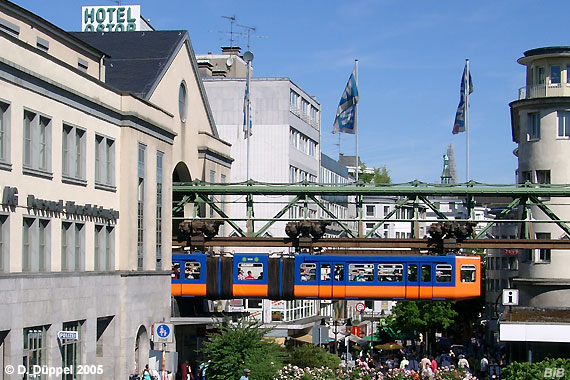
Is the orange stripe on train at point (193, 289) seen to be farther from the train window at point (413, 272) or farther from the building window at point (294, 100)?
the building window at point (294, 100)

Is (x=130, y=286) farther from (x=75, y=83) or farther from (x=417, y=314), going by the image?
(x=417, y=314)

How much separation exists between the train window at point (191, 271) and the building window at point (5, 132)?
57.4 feet

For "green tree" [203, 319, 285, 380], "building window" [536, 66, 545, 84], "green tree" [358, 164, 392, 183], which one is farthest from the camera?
"green tree" [358, 164, 392, 183]

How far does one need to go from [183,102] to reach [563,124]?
69.1ft

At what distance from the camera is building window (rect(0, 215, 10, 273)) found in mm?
31109

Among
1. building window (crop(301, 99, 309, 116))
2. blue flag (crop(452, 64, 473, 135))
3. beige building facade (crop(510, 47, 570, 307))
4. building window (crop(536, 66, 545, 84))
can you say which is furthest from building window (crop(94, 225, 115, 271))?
building window (crop(301, 99, 309, 116))

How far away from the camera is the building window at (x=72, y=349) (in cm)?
3559

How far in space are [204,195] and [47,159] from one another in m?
18.4

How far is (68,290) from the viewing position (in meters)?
35.3

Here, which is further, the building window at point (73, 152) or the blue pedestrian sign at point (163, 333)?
the blue pedestrian sign at point (163, 333)

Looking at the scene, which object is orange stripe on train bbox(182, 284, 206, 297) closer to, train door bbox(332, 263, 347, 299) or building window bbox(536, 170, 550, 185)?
train door bbox(332, 263, 347, 299)

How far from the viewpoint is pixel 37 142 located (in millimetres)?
33375

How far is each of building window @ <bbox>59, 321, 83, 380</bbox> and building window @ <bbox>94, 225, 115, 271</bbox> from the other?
2.50 m

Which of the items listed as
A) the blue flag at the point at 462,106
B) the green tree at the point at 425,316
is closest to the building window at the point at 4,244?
the blue flag at the point at 462,106
